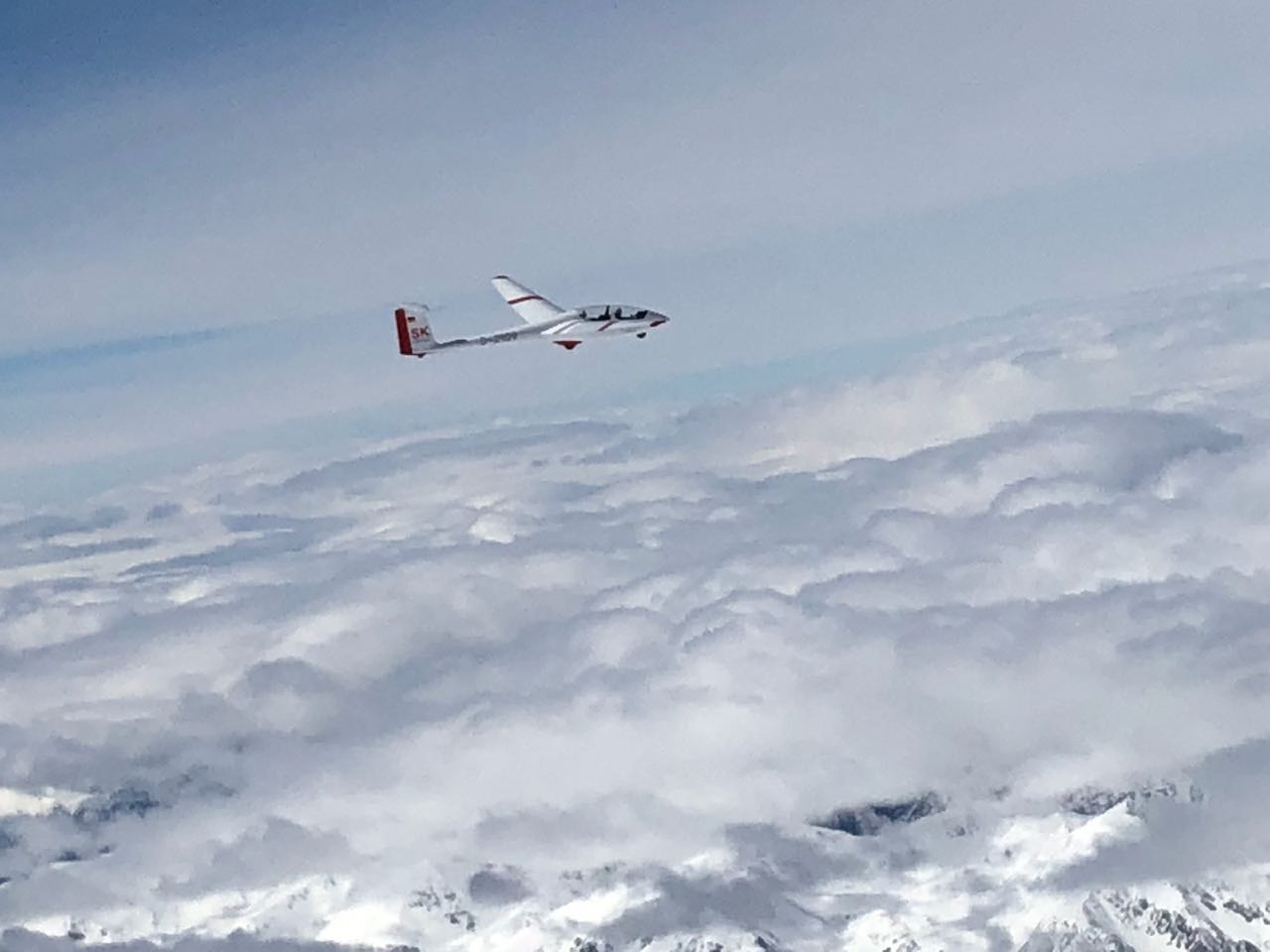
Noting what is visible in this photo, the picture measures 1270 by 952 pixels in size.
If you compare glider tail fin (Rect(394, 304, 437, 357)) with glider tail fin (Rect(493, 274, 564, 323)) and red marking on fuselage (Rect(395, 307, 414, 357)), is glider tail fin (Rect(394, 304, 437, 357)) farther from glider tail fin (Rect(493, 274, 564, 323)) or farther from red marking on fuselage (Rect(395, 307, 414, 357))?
glider tail fin (Rect(493, 274, 564, 323))

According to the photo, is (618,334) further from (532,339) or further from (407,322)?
(407,322)

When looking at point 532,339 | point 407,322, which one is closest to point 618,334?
point 532,339

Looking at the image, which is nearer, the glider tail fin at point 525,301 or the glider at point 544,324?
the glider at point 544,324

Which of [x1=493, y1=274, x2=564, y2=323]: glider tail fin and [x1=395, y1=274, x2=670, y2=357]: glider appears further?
[x1=493, y1=274, x2=564, y2=323]: glider tail fin

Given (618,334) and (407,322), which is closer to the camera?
(618,334)

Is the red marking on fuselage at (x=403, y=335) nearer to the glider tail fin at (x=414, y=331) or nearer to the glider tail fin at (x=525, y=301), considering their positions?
the glider tail fin at (x=414, y=331)
